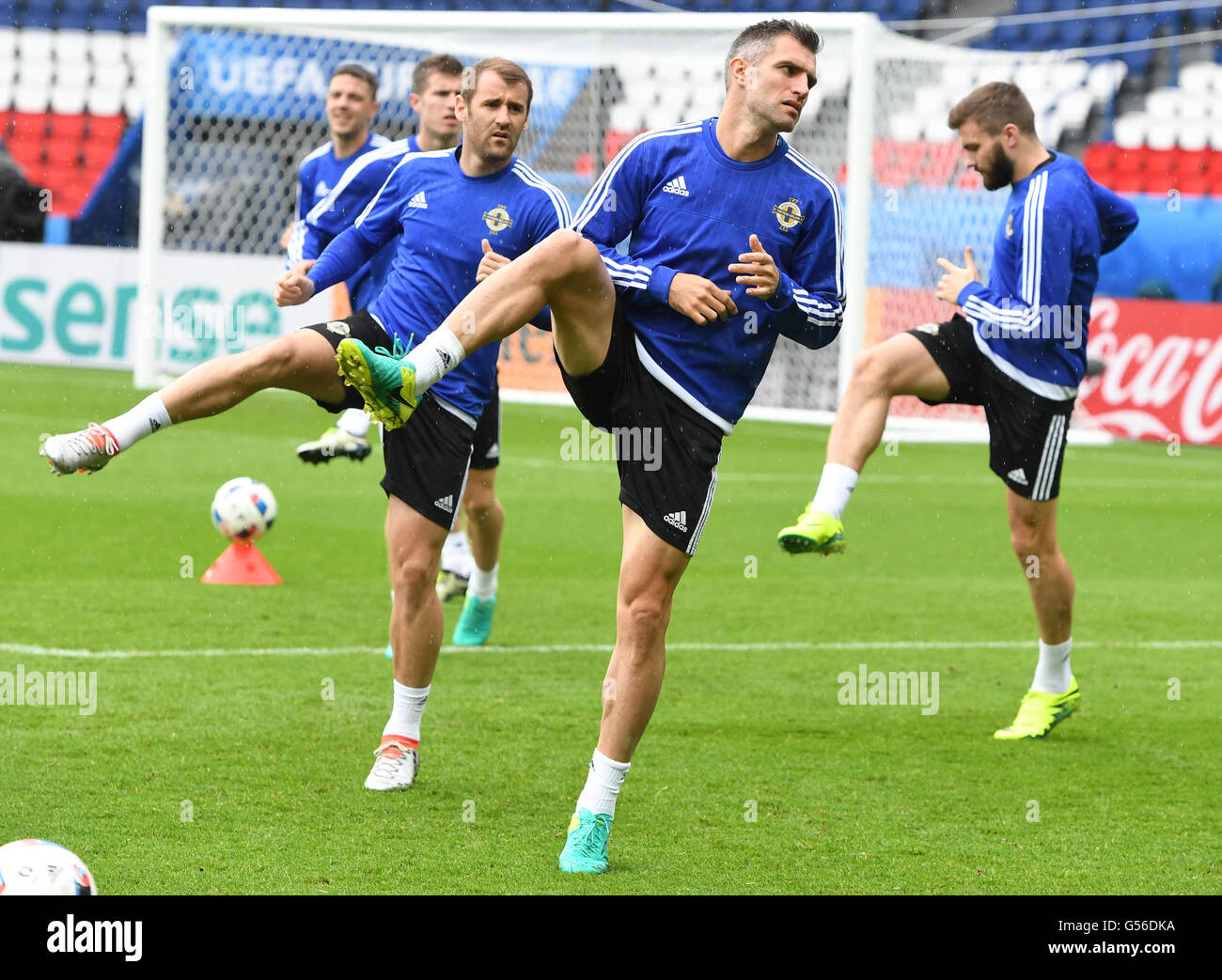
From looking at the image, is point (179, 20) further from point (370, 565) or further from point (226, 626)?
point (226, 626)

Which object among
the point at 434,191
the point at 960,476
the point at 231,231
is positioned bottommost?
the point at 960,476

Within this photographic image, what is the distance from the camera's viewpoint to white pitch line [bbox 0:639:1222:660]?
6.79 m

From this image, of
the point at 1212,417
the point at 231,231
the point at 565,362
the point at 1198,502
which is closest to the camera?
the point at 565,362

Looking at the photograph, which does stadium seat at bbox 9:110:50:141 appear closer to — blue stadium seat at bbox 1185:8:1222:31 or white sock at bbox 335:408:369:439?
→ blue stadium seat at bbox 1185:8:1222:31

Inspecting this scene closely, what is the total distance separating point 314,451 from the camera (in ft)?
23.0

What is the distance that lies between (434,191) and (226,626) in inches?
107

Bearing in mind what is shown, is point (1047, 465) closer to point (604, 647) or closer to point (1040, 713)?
point (1040, 713)

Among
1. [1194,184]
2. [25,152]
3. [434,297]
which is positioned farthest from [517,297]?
[25,152]

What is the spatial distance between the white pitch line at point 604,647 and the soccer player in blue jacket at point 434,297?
184 cm

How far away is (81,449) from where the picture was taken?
14.4 feet

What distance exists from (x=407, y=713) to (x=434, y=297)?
126cm

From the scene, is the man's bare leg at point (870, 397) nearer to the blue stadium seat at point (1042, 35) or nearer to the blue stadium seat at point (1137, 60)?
the blue stadium seat at point (1137, 60)

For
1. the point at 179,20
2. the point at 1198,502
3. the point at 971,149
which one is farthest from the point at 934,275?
the point at 971,149

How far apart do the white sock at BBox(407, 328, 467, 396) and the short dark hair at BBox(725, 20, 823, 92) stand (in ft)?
3.38
